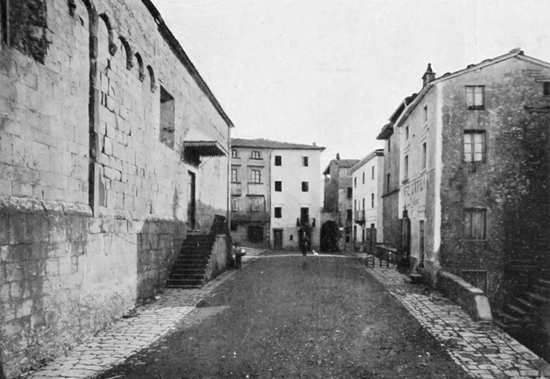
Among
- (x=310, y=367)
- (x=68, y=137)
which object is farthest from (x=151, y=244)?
(x=310, y=367)

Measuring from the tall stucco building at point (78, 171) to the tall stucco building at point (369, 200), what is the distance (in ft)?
66.1

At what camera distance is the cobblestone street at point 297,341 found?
19.1ft

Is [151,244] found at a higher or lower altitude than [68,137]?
lower

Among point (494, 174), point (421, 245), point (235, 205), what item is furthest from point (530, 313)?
point (235, 205)

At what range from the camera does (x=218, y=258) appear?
15234mm

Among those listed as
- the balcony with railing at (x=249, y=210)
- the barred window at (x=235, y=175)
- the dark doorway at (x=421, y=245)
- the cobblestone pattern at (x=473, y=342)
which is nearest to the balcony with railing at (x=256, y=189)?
the balcony with railing at (x=249, y=210)

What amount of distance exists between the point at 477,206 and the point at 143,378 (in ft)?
41.8

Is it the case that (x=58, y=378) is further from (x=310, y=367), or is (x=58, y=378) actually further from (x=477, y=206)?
(x=477, y=206)

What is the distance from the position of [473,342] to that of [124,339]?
5.92 m

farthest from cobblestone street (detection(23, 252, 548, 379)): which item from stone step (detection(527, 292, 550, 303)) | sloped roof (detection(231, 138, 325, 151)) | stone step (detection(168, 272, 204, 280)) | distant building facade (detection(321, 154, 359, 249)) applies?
distant building facade (detection(321, 154, 359, 249))

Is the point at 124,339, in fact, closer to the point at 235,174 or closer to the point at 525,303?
the point at 525,303

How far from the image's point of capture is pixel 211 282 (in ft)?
44.4

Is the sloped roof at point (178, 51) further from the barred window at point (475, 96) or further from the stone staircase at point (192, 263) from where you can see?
the barred window at point (475, 96)

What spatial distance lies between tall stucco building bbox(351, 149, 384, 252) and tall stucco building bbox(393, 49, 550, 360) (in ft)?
45.4
